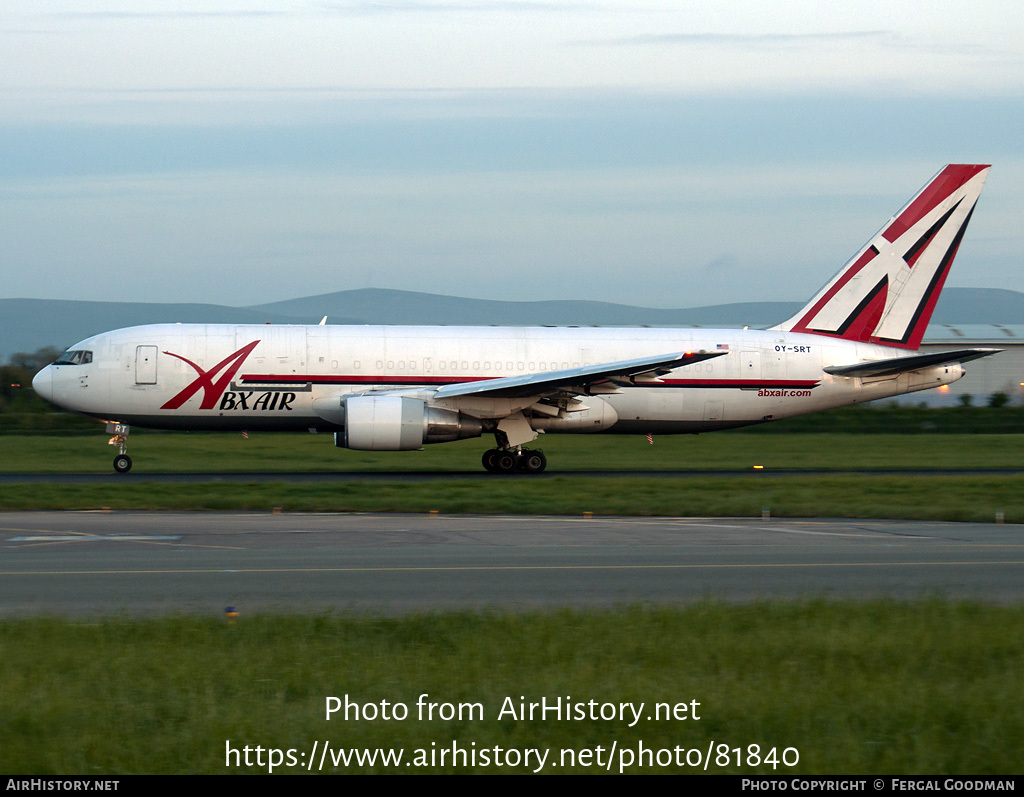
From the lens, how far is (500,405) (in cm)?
2642

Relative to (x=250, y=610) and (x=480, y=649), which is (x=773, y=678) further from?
(x=250, y=610)

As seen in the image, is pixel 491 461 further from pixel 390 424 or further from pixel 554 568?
pixel 554 568

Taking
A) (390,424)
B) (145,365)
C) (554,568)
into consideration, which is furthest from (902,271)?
(554,568)

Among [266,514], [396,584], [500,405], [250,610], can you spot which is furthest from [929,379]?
[250,610]

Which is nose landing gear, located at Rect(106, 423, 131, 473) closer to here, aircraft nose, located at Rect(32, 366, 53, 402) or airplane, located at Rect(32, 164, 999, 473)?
Answer: airplane, located at Rect(32, 164, 999, 473)

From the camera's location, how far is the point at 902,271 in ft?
97.7

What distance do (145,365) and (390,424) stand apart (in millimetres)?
6353

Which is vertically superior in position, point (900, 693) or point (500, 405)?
point (500, 405)

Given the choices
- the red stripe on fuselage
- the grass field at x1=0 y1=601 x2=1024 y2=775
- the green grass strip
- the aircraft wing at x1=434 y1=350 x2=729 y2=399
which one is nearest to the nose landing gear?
the red stripe on fuselage

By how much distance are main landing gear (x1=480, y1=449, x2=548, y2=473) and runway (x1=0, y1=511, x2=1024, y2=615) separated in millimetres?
9492

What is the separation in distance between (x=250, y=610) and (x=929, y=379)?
75.5ft

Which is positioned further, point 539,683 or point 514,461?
point 514,461

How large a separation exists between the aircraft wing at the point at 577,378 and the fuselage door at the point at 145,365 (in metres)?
6.75
